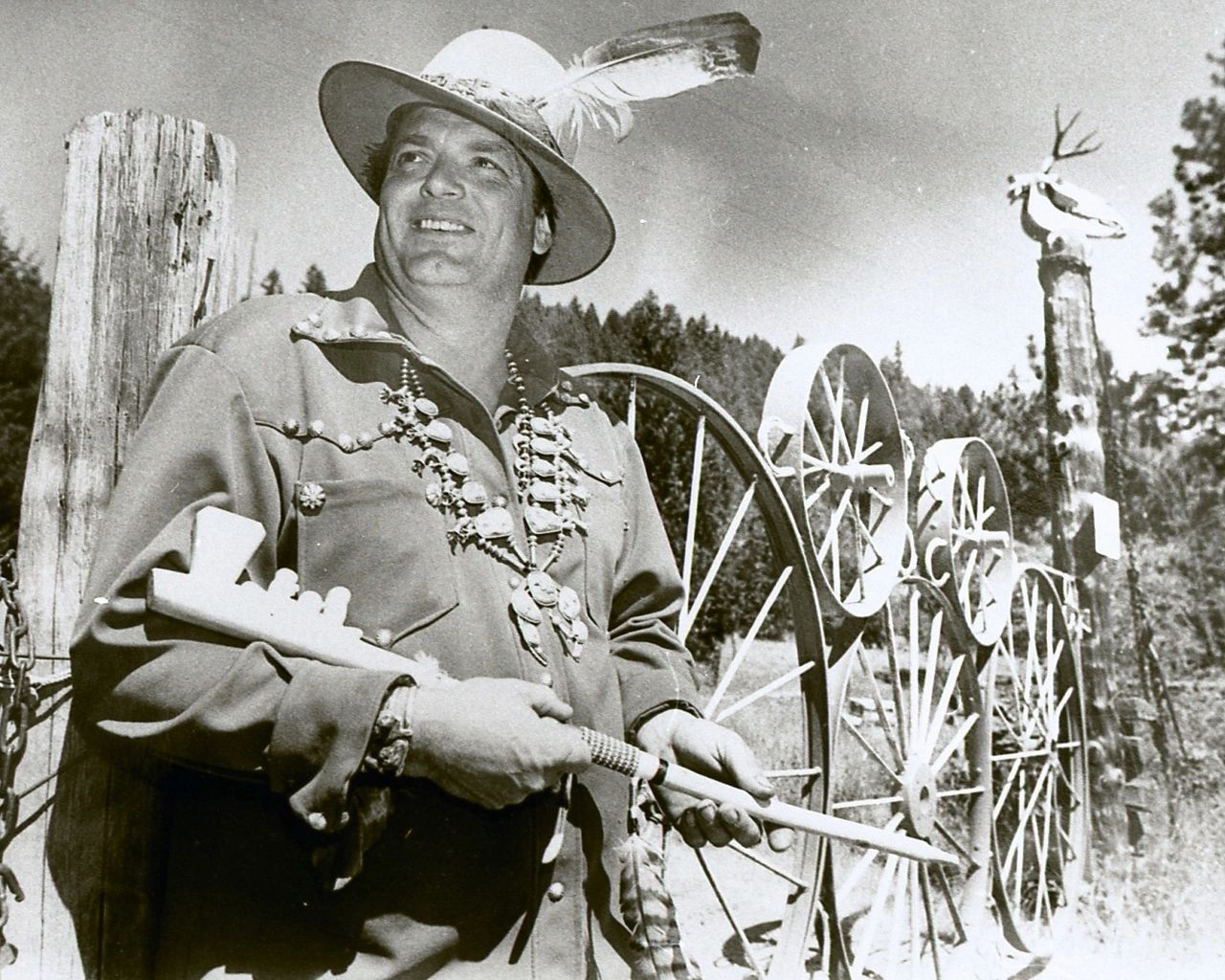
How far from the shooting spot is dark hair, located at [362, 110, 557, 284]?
2.15m

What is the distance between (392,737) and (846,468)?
7.20ft

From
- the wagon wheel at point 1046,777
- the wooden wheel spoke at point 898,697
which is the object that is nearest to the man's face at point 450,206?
the wooden wheel spoke at point 898,697

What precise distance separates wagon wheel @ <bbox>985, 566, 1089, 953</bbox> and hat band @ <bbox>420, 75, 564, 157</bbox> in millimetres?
3303

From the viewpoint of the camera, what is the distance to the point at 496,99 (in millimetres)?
2018

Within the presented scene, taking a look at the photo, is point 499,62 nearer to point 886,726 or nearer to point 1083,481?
point 886,726

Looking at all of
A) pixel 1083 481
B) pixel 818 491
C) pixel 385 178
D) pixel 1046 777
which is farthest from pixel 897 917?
pixel 1083 481

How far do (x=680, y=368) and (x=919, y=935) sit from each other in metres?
2.93

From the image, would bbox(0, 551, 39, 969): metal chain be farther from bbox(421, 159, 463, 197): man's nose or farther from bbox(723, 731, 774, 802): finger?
bbox(723, 731, 774, 802): finger

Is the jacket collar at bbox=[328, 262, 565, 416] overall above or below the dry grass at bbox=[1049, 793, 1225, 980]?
above

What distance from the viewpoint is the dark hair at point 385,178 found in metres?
2.15

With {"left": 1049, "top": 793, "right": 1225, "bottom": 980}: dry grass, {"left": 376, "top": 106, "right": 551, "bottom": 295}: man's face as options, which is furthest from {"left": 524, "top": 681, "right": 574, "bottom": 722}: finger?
{"left": 1049, "top": 793, "right": 1225, "bottom": 980}: dry grass

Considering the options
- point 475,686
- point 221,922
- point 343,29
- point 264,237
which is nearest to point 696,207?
point 343,29

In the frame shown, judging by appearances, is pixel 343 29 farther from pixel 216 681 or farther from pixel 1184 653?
pixel 1184 653

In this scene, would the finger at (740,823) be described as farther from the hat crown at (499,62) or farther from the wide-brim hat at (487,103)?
the hat crown at (499,62)
